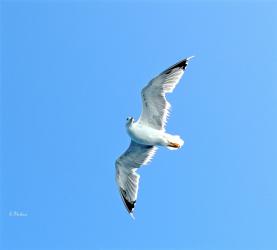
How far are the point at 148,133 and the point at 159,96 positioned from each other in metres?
1.00

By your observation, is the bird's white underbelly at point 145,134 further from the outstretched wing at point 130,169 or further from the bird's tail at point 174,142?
the outstretched wing at point 130,169

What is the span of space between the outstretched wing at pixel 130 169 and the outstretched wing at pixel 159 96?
0.99m

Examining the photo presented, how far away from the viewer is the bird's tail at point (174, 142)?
1595 cm

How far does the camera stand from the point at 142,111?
16219 mm

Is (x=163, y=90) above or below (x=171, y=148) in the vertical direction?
above

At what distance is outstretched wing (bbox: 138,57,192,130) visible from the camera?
1576 cm

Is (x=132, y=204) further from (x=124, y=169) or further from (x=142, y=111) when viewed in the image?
(x=142, y=111)

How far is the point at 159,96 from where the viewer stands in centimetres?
1589

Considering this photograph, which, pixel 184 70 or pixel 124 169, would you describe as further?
pixel 124 169

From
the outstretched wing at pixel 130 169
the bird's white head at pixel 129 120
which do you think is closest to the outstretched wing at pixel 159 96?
the bird's white head at pixel 129 120

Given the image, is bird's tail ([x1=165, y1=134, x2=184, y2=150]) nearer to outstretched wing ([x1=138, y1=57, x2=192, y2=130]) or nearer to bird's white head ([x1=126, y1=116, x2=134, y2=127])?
outstretched wing ([x1=138, y1=57, x2=192, y2=130])

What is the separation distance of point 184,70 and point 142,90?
119 cm

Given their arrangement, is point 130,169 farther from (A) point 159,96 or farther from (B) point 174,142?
(A) point 159,96

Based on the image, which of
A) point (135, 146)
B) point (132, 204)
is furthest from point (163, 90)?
point (132, 204)
